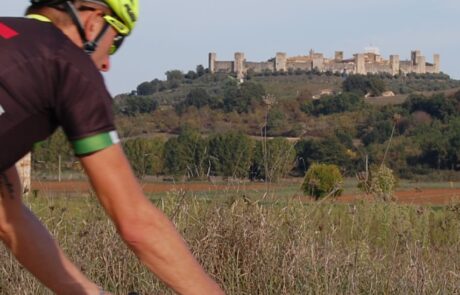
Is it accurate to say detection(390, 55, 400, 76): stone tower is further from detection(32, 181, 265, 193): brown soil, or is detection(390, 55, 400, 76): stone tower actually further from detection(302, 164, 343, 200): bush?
detection(32, 181, 265, 193): brown soil

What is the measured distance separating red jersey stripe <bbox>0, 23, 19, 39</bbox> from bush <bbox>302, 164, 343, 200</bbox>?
202 inches

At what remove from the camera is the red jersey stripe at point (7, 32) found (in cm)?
282

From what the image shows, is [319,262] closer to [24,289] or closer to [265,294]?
[265,294]

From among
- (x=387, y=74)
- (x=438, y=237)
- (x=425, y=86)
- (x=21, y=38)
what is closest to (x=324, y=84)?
(x=425, y=86)

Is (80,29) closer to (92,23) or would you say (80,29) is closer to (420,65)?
(92,23)

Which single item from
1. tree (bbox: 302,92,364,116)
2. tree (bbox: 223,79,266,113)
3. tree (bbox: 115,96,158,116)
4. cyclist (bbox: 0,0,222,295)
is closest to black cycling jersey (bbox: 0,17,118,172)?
cyclist (bbox: 0,0,222,295)

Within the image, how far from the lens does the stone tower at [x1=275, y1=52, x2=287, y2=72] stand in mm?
85800

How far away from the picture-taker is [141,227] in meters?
2.77

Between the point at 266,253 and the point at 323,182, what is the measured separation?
65.7 inches

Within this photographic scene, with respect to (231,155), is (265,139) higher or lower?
higher

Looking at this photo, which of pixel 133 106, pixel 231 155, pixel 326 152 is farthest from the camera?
pixel 133 106

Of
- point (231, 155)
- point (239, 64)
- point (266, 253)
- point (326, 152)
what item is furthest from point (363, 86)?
point (266, 253)

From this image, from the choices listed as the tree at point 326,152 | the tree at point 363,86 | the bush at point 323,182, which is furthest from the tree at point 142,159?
the tree at point 363,86

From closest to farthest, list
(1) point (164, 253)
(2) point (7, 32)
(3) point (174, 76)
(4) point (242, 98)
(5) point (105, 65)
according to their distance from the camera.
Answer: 1. (1) point (164, 253)
2. (2) point (7, 32)
3. (5) point (105, 65)
4. (4) point (242, 98)
5. (3) point (174, 76)
